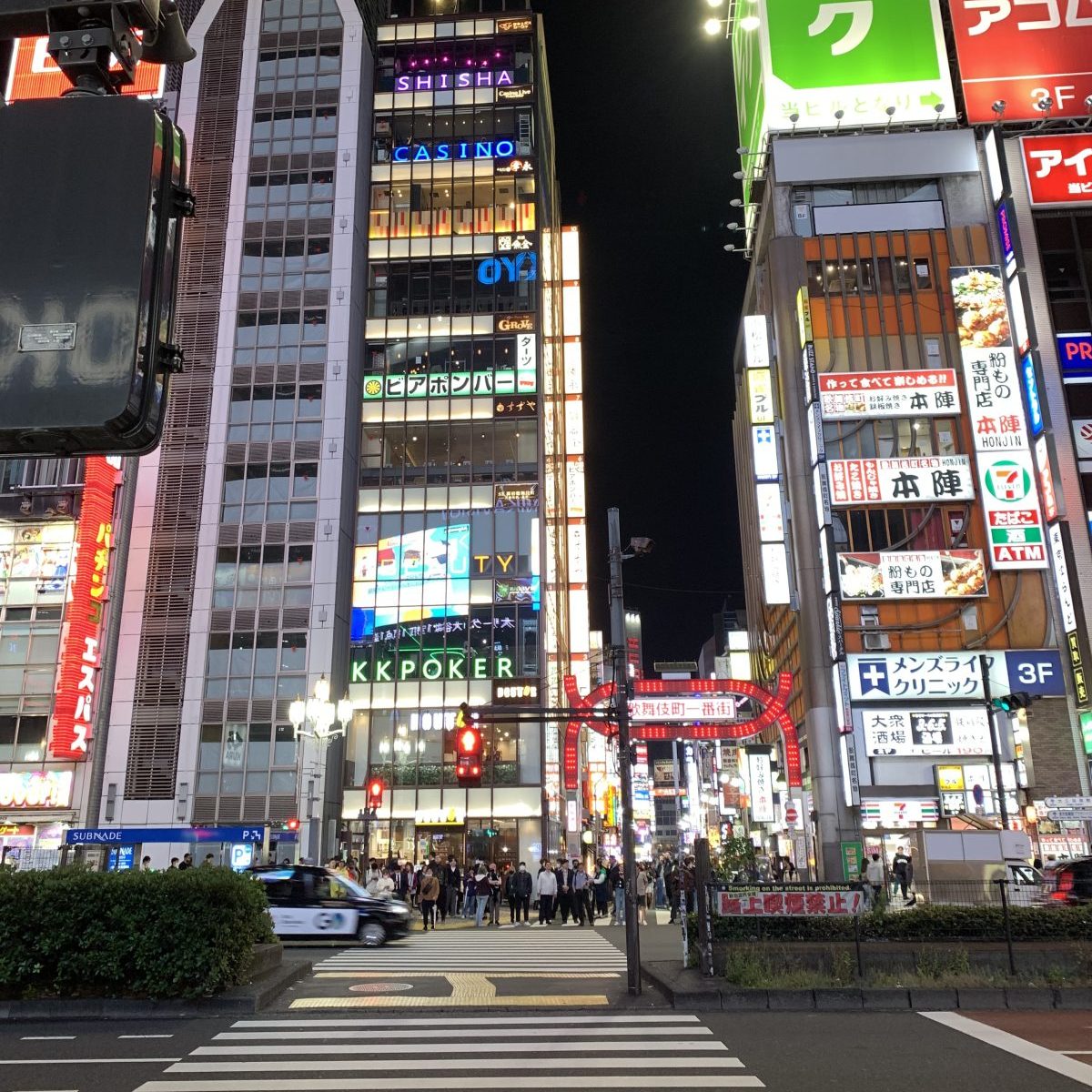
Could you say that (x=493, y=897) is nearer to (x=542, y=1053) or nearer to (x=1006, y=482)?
(x=542, y=1053)

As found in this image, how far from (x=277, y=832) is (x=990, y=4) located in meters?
56.3

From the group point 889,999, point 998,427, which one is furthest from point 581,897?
point 998,427

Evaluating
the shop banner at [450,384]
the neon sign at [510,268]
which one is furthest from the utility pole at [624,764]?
the neon sign at [510,268]

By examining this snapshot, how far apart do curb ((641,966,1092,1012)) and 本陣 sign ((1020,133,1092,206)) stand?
45.3 m

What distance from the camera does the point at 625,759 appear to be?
633 inches

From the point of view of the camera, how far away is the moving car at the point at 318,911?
23.7m

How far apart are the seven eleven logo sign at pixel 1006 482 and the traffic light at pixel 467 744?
3328 centimetres

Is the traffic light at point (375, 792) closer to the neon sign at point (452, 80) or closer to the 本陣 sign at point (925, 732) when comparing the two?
the 本陣 sign at point (925, 732)

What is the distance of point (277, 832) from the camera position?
43375 mm

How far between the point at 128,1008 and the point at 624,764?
8.03 m

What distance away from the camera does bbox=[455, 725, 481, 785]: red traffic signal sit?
19.5m

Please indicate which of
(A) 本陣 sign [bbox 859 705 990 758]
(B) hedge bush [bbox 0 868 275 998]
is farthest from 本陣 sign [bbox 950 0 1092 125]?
(B) hedge bush [bbox 0 868 275 998]

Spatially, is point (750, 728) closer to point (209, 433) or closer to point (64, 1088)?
point (64, 1088)

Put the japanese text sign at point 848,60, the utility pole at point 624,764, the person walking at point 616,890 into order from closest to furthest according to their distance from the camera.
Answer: the utility pole at point 624,764, the person walking at point 616,890, the japanese text sign at point 848,60
